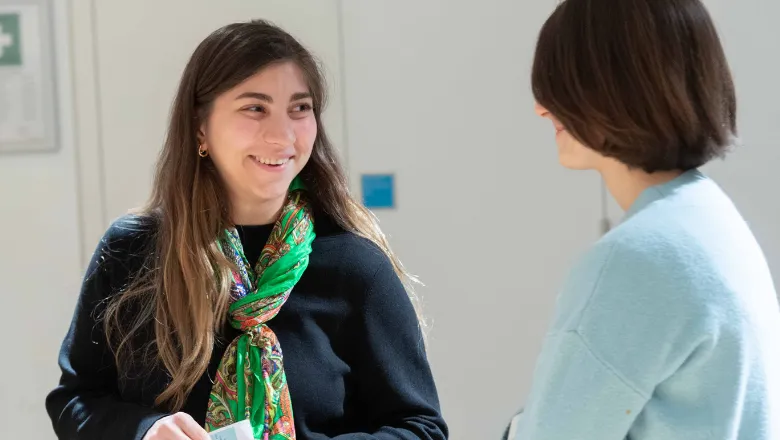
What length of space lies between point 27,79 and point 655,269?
2.84m

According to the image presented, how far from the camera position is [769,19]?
125 inches

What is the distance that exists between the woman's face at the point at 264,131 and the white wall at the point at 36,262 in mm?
1601

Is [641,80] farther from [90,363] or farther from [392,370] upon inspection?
[90,363]

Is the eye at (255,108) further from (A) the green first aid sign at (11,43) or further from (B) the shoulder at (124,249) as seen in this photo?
(A) the green first aid sign at (11,43)

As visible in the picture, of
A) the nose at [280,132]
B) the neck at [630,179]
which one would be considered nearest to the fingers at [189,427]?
the nose at [280,132]

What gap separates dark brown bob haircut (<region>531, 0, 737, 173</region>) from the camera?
1.06m

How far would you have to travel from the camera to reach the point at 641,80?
1.06 metres

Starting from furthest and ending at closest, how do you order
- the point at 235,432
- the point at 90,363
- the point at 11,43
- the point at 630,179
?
the point at 11,43 → the point at 90,363 → the point at 235,432 → the point at 630,179

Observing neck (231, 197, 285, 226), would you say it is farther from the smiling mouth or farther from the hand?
the hand

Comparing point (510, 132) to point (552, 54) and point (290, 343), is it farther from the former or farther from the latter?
point (552, 54)

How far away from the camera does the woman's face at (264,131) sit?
1.87 meters

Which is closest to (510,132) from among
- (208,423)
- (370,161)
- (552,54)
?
(370,161)

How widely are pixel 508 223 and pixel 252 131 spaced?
1.68m

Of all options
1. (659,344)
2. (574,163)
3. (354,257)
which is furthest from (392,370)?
(659,344)
